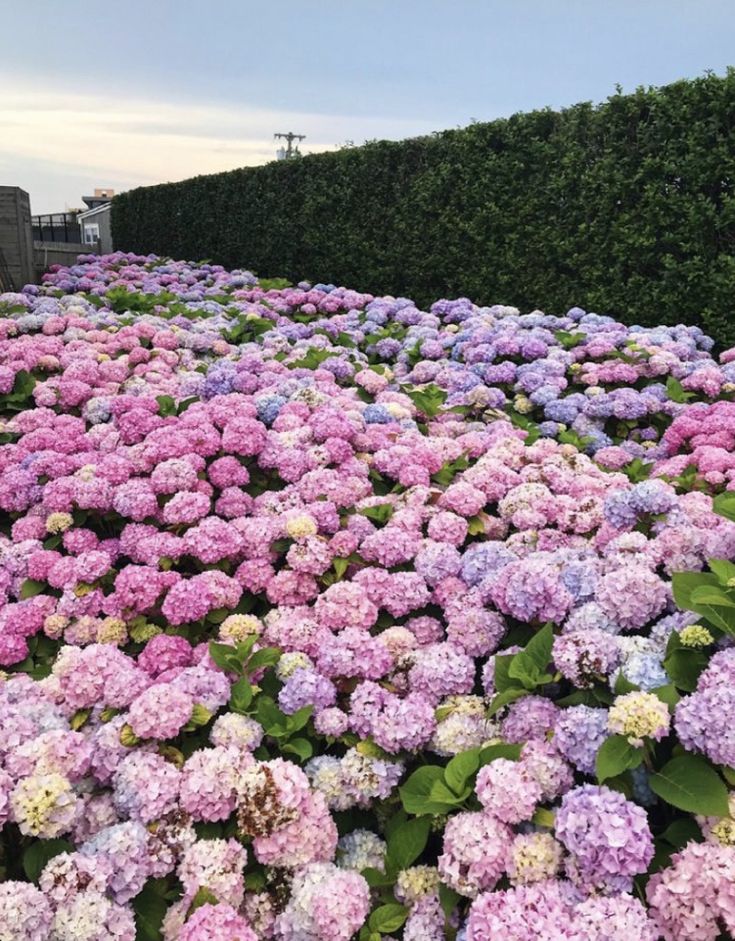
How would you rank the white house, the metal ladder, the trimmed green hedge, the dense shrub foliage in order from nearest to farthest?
the dense shrub foliage, the trimmed green hedge, the metal ladder, the white house

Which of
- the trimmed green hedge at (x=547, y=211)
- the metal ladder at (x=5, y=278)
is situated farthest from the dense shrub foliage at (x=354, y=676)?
the metal ladder at (x=5, y=278)

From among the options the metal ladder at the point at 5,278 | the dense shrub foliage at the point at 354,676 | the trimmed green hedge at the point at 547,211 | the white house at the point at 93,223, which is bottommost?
the dense shrub foliage at the point at 354,676

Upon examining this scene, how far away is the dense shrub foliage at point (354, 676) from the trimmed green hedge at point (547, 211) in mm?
3143

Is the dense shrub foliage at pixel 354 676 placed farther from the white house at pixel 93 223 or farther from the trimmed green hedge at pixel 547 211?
the white house at pixel 93 223

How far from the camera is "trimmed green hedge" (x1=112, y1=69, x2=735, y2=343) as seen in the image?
6.86 metres

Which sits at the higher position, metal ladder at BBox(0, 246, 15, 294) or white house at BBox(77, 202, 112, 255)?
white house at BBox(77, 202, 112, 255)

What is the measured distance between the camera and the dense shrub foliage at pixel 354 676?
1678 mm

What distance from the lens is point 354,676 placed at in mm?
2414

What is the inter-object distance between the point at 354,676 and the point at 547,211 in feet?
23.7

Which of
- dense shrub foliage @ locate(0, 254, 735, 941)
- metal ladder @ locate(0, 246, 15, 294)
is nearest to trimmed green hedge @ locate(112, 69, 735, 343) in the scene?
dense shrub foliage @ locate(0, 254, 735, 941)

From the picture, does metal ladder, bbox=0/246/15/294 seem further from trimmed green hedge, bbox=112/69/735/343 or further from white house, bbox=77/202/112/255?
white house, bbox=77/202/112/255

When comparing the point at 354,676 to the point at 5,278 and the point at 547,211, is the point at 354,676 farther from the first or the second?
the point at 5,278

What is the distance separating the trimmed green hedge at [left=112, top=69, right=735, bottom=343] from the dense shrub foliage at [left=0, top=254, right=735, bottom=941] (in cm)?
314

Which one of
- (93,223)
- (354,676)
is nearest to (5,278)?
(354,676)
